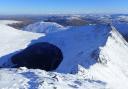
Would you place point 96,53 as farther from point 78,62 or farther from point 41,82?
point 41,82

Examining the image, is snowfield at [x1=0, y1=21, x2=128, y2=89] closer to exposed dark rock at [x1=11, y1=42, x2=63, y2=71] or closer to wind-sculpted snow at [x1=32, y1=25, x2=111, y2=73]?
wind-sculpted snow at [x1=32, y1=25, x2=111, y2=73]

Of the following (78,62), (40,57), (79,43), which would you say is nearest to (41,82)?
(78,62)

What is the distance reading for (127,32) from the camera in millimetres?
48875

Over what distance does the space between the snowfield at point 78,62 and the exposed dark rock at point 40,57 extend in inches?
31.9

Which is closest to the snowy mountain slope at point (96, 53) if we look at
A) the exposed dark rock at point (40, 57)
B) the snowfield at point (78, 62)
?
the snowfield at point (78, 62)

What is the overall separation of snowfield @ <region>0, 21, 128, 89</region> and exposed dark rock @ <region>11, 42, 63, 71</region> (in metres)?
0.81

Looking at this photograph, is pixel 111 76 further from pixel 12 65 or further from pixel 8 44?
pixel 8 44

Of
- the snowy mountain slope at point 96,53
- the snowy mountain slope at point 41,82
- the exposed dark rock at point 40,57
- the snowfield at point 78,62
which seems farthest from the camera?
the exposed dark rock at point 40,57

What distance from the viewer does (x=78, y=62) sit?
2700 centimetres

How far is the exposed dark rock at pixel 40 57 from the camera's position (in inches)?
1258

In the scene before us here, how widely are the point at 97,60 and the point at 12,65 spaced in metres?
10.1

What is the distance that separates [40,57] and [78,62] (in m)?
7.35

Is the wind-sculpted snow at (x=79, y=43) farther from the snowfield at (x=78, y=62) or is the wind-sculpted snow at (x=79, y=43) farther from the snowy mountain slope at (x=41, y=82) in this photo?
the snowy mountain slope at (x=41, y=82)

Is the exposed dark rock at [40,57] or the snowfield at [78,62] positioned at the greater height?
the snowfield at [78,62]
